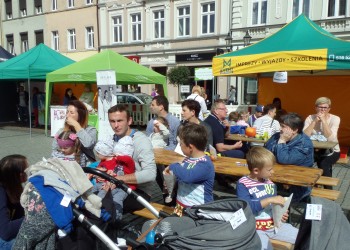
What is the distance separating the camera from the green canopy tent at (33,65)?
36.9ft

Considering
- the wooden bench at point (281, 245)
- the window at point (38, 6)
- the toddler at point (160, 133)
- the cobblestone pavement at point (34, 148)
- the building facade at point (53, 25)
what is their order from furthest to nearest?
the window at point (38, 6) < the building facade at point (53, 25) < the cobblestone pavement at point (34, 148) < the toddler at point (160, 133) < the wooden bench at point (281, 245)

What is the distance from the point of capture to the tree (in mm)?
20688

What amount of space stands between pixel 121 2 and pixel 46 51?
12.7 meters

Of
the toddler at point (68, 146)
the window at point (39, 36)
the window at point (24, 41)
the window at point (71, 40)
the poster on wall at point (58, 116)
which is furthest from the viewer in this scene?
the window at point (24, 41)

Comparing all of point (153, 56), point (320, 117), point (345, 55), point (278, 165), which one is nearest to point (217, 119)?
point (278, 165)

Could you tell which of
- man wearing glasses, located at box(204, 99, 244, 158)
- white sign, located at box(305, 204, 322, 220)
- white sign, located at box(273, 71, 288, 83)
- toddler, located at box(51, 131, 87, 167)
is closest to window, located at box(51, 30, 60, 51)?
white sign, located at box(273, 71, 288, 83)

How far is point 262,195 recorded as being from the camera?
2732 millimetres

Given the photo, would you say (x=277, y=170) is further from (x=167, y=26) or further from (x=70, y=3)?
(x=70, y=3)

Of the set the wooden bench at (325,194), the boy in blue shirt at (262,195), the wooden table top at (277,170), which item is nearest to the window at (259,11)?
the wooden table top at (277,170)

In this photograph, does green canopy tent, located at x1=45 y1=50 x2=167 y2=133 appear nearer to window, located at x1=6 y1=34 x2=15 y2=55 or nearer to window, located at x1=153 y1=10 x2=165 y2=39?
window, located at x1=153 y1=10 x2=165 y2=39

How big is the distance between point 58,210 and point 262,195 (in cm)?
163

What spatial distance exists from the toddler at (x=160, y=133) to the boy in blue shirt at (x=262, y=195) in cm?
243

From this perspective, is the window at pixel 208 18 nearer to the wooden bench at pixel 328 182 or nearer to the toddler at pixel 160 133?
the toddler at pixel 160 133

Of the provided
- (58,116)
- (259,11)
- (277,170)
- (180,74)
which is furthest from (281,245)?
(180,74)
